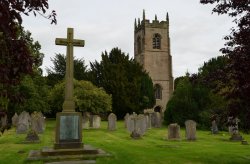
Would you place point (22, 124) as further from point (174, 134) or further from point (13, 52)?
point (13, 52)

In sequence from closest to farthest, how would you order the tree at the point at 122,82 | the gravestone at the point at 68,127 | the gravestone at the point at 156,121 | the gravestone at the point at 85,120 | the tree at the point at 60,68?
1. the gravestone at the point at 68,127
2. the gravestone at the point at 85,120
3. the gravestone at the point at 156,121
4. the tree at the point at 122,82
5. the tree at the point at 60,68

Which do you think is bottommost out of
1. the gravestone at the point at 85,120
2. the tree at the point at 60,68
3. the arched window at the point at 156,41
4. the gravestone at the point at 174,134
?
the gravestone at the point at 174,134

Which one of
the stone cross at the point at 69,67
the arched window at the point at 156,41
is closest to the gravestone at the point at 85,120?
the stone cross at the point at 69,67

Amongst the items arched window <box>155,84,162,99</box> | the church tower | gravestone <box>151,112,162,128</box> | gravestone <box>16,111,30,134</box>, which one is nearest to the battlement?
the church tower

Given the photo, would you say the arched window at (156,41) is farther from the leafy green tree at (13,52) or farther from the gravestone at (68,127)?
the leafy green tree at (13,52)

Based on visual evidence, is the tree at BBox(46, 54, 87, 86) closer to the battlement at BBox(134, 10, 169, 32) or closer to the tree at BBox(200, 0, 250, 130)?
the battlement at BBox(134, 10, 169, 32)

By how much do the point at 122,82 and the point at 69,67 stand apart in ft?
108

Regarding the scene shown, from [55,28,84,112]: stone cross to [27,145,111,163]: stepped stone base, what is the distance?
1784 mm

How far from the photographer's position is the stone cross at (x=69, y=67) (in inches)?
530

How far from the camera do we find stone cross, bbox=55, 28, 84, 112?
1345cm

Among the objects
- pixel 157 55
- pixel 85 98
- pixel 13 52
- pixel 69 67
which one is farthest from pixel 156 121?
pixel 13 52

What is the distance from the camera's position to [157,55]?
60.5 m

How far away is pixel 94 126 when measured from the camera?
1108 inches

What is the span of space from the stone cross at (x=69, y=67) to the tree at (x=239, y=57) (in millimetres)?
6239
